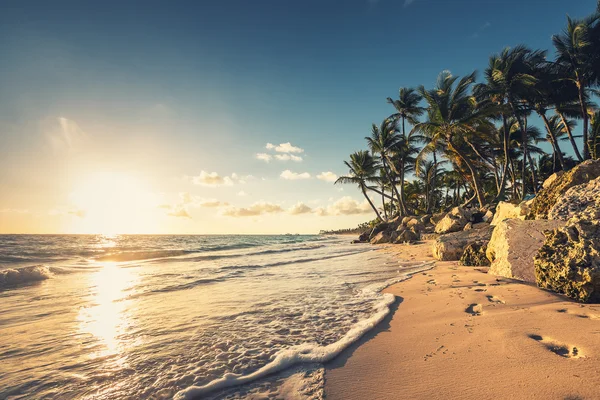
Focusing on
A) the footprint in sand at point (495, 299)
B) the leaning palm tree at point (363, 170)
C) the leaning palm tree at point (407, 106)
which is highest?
the leaning palm tree at point (407, 106)

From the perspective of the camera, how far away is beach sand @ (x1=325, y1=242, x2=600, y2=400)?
6.47 feet

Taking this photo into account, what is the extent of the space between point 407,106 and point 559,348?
3411 centimetres

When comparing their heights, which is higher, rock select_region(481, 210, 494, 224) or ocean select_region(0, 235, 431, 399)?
rock select_region(481, 210, 494, 224)

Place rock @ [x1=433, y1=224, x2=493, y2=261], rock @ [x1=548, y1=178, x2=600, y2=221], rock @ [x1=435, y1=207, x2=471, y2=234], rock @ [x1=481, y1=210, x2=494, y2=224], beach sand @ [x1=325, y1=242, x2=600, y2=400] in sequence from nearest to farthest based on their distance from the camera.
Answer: beach sand @ [x1=325, y1=242, x2=600, y2=400] < rock @ [x1=548, y1=178, x2=600, y2=221] < rock @ [x1=433, y1=224, x2=493, y2=261] < rock @ [x1=481, y1=210, x2=494, y2=224] < rock @ [x1=435, y1=207, x2=471, y2=234]

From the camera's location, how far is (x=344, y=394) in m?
2.11

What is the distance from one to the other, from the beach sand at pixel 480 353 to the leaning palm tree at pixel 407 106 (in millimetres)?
32064

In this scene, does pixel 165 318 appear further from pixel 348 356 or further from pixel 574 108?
pixel 574 108

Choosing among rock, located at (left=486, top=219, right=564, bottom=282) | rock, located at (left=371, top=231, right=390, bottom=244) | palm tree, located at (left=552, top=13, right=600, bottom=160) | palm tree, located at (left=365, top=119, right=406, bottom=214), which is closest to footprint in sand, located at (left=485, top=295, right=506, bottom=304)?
rock, located at (left=486, top=219, right=564, bottom=282)

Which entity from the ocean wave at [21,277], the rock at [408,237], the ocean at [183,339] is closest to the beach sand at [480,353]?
the ocean at [183,339]

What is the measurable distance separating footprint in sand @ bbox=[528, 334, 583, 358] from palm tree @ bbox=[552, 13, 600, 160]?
26.7 m

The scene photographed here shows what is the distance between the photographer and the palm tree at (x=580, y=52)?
65.3 ft

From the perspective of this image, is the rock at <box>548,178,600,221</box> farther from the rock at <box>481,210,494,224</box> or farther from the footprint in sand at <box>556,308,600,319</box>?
the rock at <box>481,210,494,224</box>

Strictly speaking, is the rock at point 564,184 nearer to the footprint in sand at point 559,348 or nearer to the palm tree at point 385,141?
the footprint in sand at point 559,348

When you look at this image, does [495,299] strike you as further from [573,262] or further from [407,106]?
[407,106]
